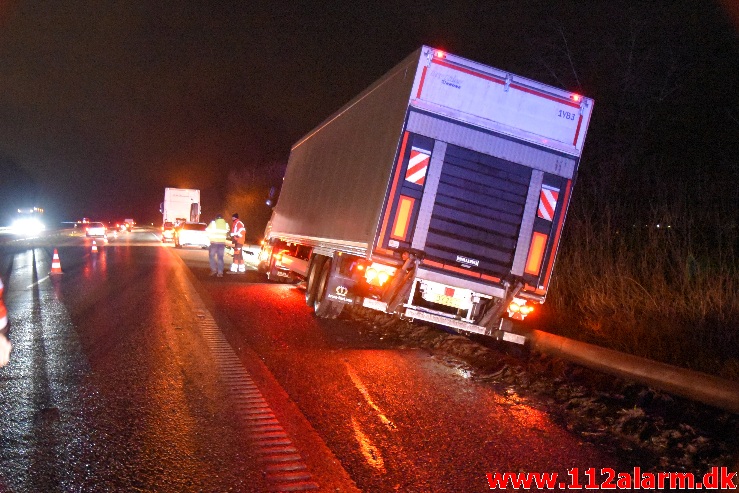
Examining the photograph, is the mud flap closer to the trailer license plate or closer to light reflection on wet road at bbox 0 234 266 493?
the trailer license plate

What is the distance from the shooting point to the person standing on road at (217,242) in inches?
672

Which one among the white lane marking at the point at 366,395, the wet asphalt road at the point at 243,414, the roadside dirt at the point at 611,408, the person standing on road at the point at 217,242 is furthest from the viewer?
the person standing on road at the point at 217,242

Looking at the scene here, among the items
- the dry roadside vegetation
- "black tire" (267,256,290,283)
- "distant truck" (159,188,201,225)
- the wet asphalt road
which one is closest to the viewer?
the wet asphalt road

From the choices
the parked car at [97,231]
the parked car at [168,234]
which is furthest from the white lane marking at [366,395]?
the parked car at [97,231]

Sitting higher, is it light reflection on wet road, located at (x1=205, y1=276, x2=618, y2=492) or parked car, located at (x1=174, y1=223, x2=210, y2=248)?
light reflection on wet road, located at (x1=205, y1=276, x2=618, y2=492)

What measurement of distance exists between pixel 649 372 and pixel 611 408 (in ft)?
2.55

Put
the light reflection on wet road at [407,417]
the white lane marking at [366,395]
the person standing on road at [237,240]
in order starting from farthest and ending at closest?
the person standing on road at [237,240] → the white lane marking at [366,395] → the light reflection on wet road at [407,417]

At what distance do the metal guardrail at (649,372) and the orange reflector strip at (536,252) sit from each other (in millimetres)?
1035

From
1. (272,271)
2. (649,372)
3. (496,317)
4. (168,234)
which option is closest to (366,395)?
(496,317)

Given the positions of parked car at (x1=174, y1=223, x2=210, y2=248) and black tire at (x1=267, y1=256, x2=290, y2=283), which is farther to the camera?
parked car at (x1=174, y1=223, x2=210, y2=248)

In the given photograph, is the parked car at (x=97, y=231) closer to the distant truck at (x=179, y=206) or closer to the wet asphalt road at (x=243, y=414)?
the distant truck at (x=179, y=206)

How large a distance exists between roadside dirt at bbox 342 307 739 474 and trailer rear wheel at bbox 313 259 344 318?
130 centimetres

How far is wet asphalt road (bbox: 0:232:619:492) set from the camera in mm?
4277

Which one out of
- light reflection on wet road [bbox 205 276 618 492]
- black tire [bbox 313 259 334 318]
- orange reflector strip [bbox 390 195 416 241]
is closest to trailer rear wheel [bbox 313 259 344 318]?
black tire [bbox 313 259 334 318]
